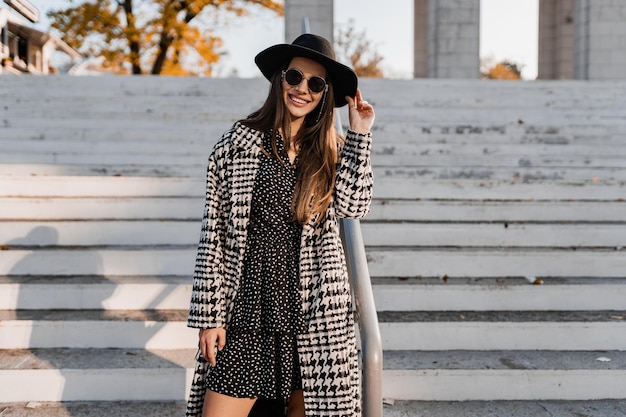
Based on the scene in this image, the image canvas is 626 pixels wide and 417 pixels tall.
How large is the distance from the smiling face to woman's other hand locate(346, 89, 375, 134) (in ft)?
0.44

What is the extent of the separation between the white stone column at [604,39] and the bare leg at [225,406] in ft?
47.3

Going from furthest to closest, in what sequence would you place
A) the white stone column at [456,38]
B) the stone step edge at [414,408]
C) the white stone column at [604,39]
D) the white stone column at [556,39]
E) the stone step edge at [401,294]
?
1. the white stone column at [556,39]
2. the white stone column at [456,38]
3. the white stone column at [604,39]
4. the stone step edge at [401,294]
5. the stone step edge at [414,408]

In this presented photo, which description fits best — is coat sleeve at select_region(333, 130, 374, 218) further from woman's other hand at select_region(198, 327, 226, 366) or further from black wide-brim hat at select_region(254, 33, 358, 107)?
woman's other hand at select_region(198, 327, 226, 366)

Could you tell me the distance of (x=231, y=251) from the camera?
7.03 ft

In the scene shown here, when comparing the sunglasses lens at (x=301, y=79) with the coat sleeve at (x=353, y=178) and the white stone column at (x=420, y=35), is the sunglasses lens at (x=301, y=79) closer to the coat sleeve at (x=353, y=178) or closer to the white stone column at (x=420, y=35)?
the coat sleeve at (x=353, y=178)

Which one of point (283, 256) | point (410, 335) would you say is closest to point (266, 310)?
point (283, 256)

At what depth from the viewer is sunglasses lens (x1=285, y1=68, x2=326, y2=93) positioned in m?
2.20

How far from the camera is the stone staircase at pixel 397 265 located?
3.43 metres

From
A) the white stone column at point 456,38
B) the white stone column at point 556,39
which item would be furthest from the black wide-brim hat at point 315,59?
the white stone column at point 556,39

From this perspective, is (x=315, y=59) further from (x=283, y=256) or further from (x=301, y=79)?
(x=283, y=256)

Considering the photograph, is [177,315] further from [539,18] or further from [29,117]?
[539,18]

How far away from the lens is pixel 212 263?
2.13 m

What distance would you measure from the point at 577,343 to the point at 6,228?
3.99 m

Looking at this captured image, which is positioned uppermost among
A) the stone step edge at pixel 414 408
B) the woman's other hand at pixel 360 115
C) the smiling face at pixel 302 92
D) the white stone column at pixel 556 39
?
the white stone column at pixel 556 39
